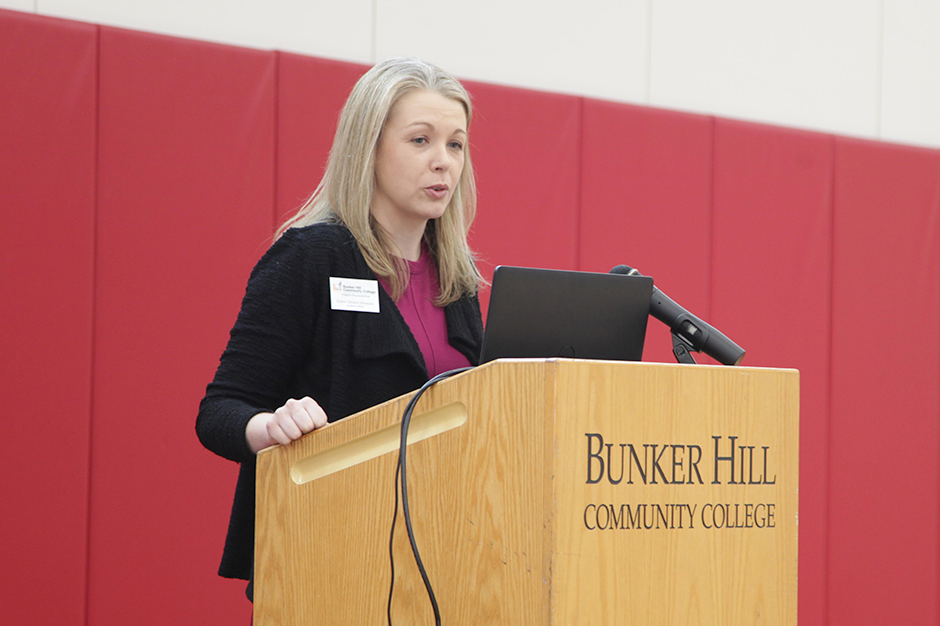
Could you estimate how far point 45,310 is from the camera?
2150 millimetres

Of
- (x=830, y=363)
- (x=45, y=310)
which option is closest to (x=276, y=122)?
(x=45, y=310)

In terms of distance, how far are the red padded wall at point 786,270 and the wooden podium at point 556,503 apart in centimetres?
225

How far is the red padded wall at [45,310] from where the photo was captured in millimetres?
2105

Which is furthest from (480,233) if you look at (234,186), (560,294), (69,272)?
(560,294)

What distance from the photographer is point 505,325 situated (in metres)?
0.93

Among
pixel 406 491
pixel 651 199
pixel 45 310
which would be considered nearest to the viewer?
pixel 406 491

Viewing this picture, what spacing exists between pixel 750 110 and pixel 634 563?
9.15ft

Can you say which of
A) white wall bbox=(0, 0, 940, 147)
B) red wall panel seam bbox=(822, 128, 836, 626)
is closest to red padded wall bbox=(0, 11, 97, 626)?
white wall bbox=(0, 0, 940, 147)

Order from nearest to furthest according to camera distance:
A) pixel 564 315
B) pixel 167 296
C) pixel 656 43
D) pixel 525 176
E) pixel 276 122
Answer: pixel 564 315 → pixel 167 296 → pixel 276 122 → pixel 525 176 → pixel 656 43

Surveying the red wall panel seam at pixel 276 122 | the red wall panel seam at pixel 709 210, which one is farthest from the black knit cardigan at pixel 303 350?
the red wall panel seam at pixel 709 210

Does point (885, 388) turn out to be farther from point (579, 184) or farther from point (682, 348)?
point (682, 348)

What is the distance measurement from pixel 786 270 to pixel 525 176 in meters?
1.04

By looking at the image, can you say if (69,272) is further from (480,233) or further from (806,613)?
(806,613)

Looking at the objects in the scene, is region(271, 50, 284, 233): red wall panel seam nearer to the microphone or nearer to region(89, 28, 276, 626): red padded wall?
region(89, 28, 276, 626): red padded wall
